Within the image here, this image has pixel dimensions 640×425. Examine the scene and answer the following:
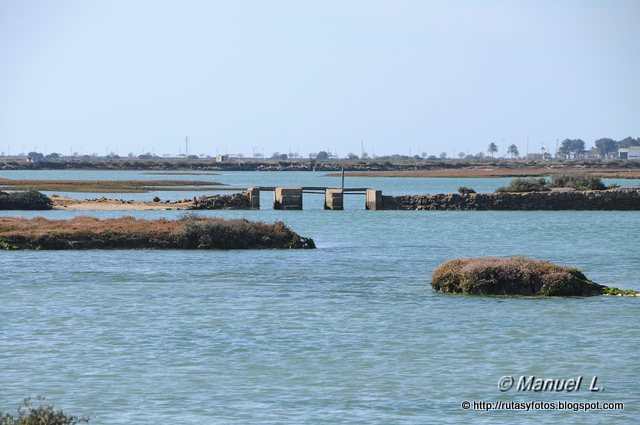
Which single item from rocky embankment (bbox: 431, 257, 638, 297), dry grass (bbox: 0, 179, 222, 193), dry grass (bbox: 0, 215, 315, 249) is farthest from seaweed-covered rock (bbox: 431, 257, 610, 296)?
dry grass (bbox: 0, 179, 222, 193)

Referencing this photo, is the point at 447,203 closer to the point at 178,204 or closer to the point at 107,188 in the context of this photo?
the point at 178,204

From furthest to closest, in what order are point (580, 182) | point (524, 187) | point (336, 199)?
point (580, 182) → point (524, 187) → point (336, 199)

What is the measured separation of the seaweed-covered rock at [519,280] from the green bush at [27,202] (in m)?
49.1

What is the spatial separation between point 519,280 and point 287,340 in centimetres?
874

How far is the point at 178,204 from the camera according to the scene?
267ft

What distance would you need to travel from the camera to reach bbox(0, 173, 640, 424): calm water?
1988cm

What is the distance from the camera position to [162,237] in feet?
159

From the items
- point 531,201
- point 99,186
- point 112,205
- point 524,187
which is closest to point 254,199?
point 112,205

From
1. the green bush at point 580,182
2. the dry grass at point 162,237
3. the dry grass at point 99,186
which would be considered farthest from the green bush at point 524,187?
the dry grass at point 162,237

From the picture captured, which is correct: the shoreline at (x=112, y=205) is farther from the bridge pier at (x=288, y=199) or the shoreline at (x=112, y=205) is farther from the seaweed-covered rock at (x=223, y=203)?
the bridge pier at (x=288, y=199)

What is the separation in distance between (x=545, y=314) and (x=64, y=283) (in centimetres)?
1560

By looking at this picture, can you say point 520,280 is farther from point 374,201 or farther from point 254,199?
point 374,201

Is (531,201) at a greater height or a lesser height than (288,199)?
lesser

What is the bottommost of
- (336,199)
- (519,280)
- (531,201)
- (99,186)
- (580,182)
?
(99,186)
